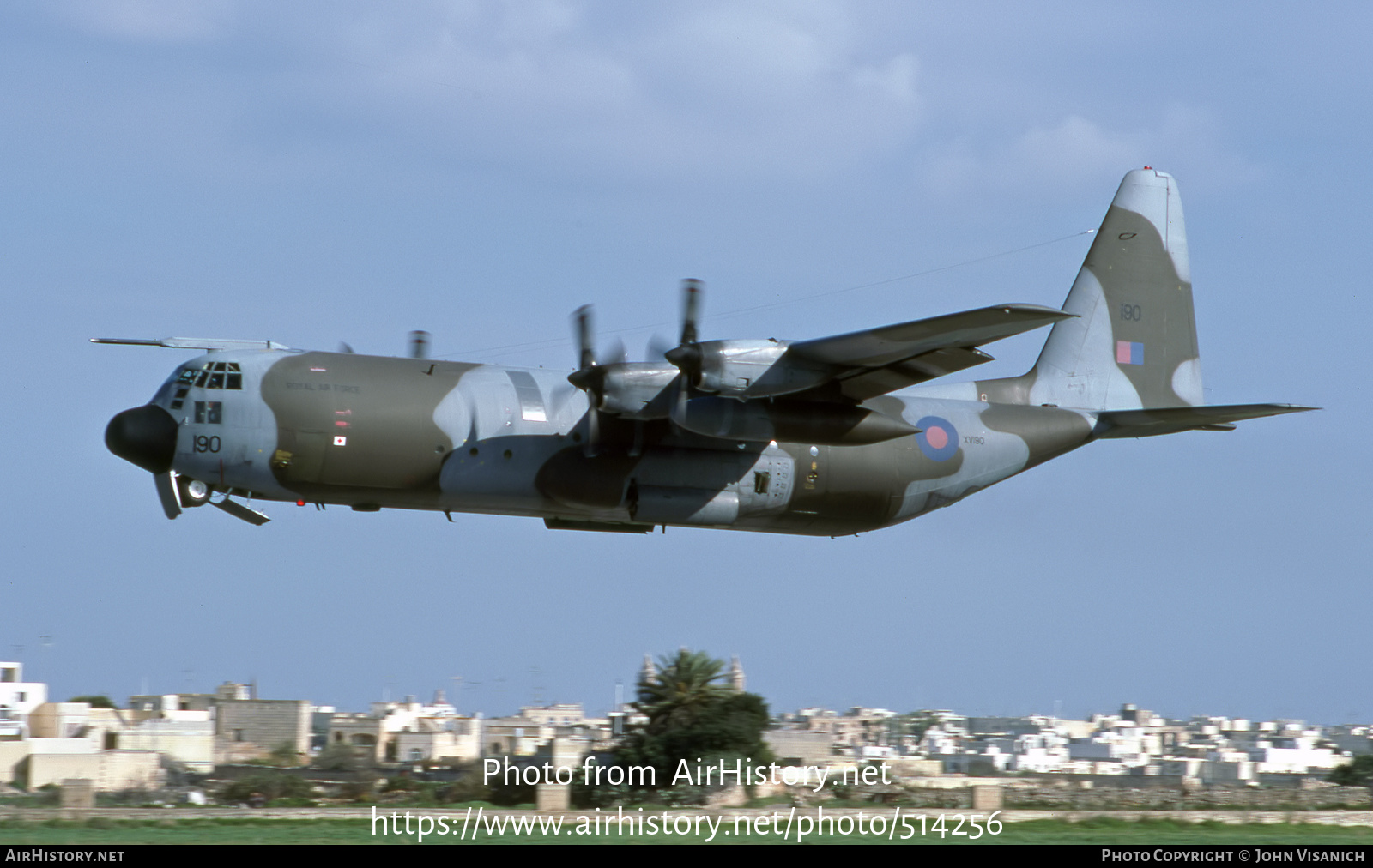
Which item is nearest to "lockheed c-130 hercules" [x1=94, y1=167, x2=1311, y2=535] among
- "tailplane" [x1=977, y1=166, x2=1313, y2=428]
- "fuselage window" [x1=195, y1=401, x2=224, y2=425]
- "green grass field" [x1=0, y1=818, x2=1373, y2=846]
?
"fuselage window" [x1=195, y1=401, x2=224, y2=425]

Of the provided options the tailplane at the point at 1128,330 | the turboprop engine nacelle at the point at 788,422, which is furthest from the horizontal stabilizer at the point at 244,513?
the tailplane at the point at 1128,330

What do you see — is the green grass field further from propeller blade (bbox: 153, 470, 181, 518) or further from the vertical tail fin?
the vertical tail fin

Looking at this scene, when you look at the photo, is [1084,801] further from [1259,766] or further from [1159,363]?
[1259,766]

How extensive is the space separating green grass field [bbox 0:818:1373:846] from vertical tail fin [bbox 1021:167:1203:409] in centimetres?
757

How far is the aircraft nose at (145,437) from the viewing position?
17.8 metres

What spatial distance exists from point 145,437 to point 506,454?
4.84 meters

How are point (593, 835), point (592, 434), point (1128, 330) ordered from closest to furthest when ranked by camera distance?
point (593, 835), point (592, 434), point (1128, 330)

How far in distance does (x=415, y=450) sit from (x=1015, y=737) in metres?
32.9

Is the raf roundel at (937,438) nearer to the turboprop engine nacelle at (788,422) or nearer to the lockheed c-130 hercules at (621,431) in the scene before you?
the lockheed c-130 hercules at (621,431)

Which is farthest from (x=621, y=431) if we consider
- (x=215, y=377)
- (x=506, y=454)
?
(x=215, y=377)

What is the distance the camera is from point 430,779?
25812 mm

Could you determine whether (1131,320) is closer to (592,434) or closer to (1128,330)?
(1128,330)

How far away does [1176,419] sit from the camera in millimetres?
22016
